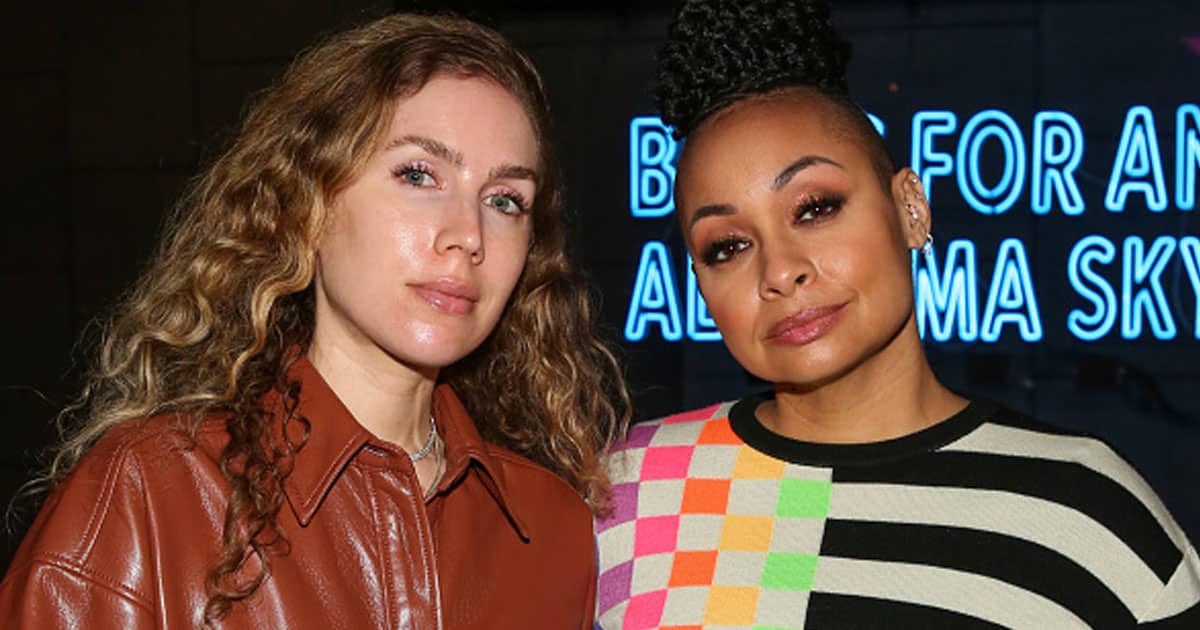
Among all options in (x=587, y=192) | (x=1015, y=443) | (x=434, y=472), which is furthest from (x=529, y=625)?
(x=587, y=192)

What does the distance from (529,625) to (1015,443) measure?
0.82 m

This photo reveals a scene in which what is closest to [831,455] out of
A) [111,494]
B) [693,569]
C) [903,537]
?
[903,537]

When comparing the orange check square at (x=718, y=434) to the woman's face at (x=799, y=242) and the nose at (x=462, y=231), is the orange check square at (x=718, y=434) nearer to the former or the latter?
the woman's face at (x=799, y=242)

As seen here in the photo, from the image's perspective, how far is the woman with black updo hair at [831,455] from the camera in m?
1.74

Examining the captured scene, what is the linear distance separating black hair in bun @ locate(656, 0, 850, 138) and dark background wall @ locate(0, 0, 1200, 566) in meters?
3.55

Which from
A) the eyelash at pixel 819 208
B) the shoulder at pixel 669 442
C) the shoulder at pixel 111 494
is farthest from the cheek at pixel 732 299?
the shoulder at pixel 111 494

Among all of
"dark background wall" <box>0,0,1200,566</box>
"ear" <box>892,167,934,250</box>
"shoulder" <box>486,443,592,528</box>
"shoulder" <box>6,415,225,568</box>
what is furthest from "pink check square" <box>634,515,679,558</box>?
"dark background wall" <box>0,0,1200,566</box>

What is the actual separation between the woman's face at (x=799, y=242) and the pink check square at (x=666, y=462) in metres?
0.23

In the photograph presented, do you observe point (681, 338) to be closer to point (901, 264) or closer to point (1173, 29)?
point (1173, 29)

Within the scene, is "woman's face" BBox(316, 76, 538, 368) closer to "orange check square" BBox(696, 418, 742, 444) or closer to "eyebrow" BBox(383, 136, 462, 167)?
"eyebrow" BBox(383, 136, 462, 167)

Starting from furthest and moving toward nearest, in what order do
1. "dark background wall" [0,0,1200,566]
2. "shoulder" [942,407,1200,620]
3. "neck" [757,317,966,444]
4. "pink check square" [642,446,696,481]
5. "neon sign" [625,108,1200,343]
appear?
"dark background wall" [0,0,1200,566], "neon sign" [625,108,1200,343], "pink check square" [642,446,696,481], "neck" [757,317,966,444], "shoulder" [942,407,1200,620]

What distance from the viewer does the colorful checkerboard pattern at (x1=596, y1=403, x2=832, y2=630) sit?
6.08ft

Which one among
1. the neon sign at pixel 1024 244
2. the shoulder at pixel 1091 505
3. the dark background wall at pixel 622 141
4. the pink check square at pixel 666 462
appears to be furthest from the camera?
the dark background wall at pixel 622 141

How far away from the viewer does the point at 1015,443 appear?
6.07ft
